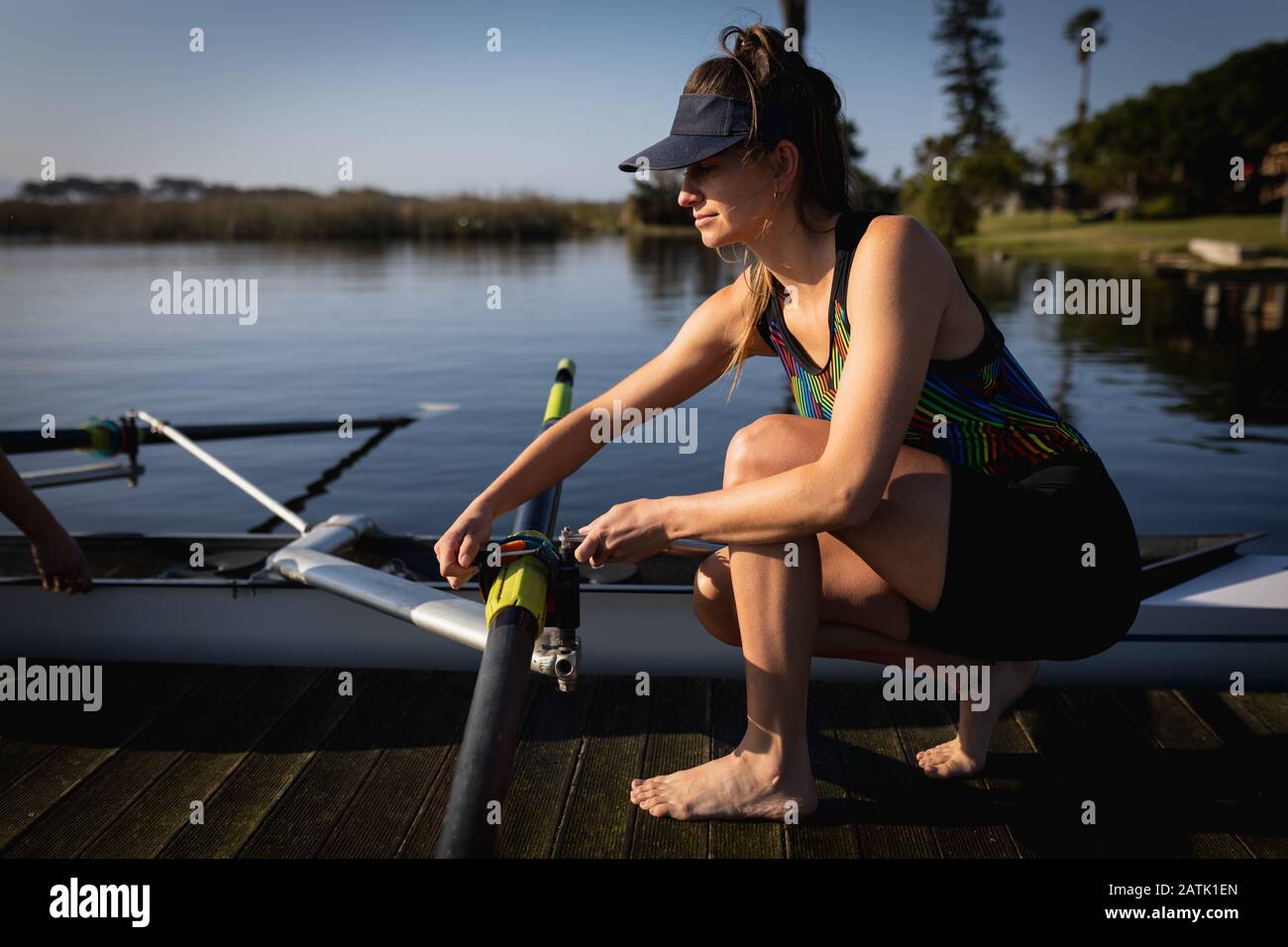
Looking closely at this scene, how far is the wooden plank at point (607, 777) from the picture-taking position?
7.82ft

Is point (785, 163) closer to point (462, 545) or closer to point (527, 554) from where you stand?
point (527, 554)

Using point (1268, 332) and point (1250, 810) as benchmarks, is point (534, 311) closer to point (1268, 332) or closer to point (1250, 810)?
point (1268, 332)

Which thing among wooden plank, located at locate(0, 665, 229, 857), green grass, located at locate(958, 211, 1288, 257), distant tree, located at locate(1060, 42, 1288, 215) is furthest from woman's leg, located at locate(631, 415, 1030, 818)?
distant tree, located at locate(1060, 42, 1288, 215)

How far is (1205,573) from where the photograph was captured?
3424 millimetres

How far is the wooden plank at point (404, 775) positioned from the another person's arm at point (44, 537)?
1214mm

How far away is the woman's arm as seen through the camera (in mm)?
2051

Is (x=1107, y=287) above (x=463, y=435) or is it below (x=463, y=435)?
above

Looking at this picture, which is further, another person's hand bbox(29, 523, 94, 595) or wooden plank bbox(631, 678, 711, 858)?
another person's hand bbox(29, 523, 94, 595)

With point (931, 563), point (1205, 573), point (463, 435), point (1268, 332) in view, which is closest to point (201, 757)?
point (931, 563)

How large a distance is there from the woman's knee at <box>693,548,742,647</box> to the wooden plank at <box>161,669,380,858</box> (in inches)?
46.4

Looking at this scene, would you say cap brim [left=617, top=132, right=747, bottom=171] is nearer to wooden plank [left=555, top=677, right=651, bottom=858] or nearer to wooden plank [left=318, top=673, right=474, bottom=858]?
wooden plank [left=555, top=677, right=651, bottom=858]

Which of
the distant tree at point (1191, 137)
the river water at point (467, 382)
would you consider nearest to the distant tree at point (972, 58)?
the distant tree at point (1191, 137)

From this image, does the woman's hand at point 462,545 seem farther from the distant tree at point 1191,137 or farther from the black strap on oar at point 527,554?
the distant tree at point 1191,137
